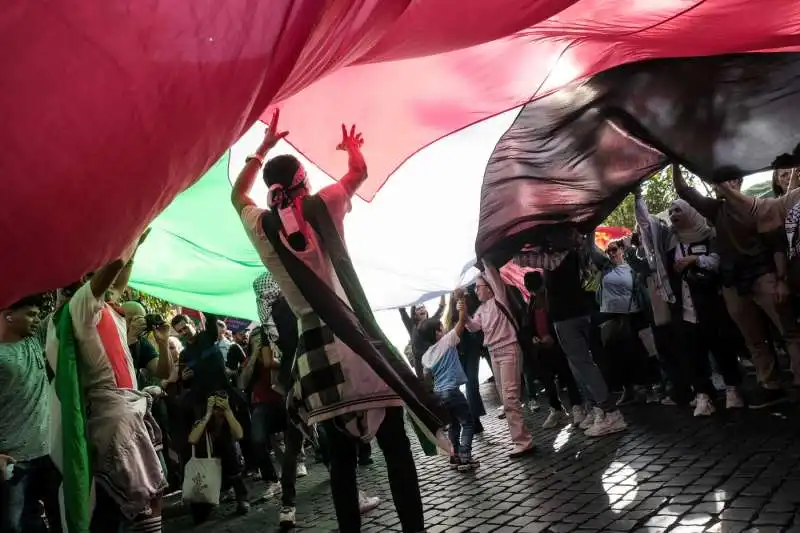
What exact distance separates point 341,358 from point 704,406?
4.63m

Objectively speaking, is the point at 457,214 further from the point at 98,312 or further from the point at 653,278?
the point at 653,278

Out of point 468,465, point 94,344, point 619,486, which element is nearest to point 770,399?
point 619,486

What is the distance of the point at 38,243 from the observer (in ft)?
3.80

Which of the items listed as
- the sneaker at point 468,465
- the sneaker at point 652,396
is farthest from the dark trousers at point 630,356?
the sneaker at point 468,465

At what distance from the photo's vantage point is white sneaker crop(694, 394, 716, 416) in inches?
241

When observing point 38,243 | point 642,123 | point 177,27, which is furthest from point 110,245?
point 642,123

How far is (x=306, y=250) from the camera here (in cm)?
290

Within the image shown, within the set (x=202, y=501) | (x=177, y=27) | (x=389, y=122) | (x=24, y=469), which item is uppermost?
(x=389, y=122)

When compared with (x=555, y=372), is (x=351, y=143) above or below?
above

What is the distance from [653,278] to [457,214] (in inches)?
123

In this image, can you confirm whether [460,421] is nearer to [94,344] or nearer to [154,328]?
[154,328]

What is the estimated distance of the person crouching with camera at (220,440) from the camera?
5.66 metres

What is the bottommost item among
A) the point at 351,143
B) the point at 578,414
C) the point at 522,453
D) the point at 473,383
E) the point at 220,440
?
the point at 522,453

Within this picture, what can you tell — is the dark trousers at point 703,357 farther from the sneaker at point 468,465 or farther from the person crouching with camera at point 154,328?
the person crouching with camera at point 154,328
